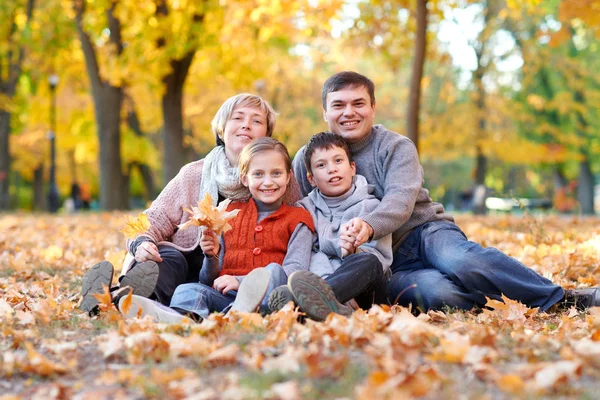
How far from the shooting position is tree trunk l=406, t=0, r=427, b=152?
1045 centimetres

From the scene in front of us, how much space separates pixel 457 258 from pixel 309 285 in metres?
1.16

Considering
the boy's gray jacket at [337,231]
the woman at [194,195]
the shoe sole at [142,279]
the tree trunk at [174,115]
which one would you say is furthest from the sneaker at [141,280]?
the tree trunk at [174,115]

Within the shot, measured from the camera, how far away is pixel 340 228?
4.23m

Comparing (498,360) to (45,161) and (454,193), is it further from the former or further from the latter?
(454,193)

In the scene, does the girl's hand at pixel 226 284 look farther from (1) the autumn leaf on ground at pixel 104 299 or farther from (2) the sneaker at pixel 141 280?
(1) the autumn leaf on ground at pixel 104 299

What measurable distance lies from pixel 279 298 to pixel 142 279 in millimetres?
861

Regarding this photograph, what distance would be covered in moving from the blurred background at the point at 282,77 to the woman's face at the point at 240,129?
113 inches

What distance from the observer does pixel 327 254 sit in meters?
4.27

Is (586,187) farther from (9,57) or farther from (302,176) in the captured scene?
(302,176)

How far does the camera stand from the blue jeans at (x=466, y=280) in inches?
165

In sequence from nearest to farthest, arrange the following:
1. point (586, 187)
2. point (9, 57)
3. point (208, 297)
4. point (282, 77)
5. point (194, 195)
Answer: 1. point (208, 297)
2. point (194, 195)
3. point (9, 57)
4. point (586, 187)
5. point (282, 77)

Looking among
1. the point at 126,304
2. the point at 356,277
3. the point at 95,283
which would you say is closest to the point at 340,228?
the point at 356,277

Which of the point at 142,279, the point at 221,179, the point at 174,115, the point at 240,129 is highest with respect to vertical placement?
the point at 174,115

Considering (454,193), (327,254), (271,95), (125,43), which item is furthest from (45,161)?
(327,254)
